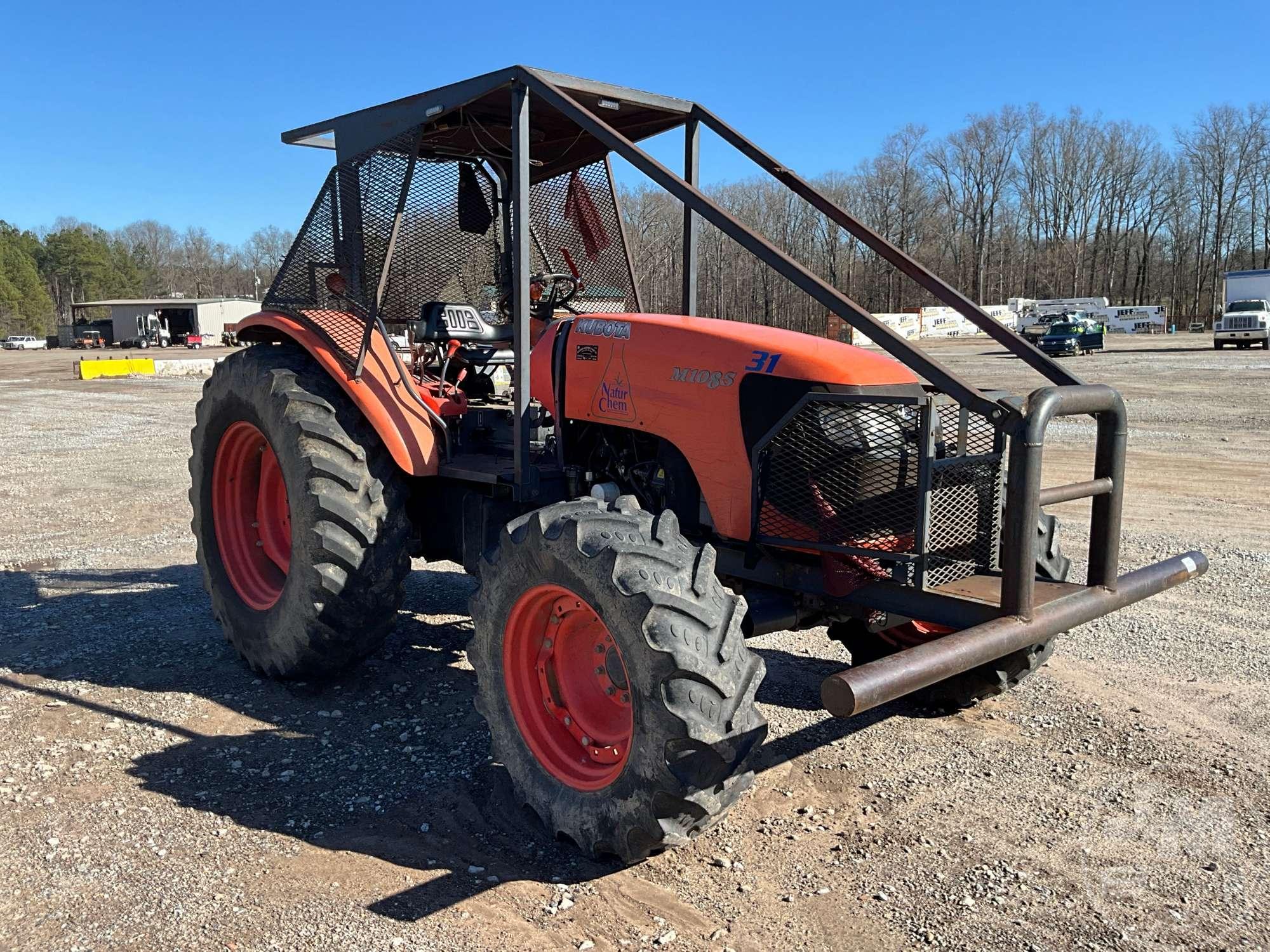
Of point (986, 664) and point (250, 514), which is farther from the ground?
point (250, 514)

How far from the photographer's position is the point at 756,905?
296 cm

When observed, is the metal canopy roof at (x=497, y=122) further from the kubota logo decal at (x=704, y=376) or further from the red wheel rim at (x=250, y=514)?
the red wheel rim at (x=250, y=514)

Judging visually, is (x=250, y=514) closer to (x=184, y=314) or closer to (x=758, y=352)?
(x=758, y=352)

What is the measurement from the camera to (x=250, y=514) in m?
5.32

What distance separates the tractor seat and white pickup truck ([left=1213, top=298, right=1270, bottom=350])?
35.4 metres

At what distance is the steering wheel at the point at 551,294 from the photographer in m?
5.09

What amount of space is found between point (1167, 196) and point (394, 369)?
8441 cm

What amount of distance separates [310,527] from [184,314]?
77140 millimetres

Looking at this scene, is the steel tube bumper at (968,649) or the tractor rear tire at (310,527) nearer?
the steel tube bumper at (968,649)

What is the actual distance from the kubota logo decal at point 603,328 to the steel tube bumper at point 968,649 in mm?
1624

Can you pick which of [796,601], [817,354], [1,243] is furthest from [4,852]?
[1,243]

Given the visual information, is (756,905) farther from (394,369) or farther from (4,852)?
(394,369)

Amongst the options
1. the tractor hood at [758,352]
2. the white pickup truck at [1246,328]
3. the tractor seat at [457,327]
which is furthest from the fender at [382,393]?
the white pickup truck at [1246,328]

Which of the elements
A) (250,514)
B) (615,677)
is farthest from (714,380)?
(250,514)
